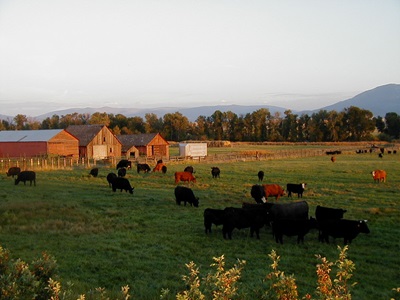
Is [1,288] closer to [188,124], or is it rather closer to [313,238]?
[313,238]

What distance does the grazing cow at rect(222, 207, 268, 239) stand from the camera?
12.9 m

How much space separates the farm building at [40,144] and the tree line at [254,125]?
42332mm

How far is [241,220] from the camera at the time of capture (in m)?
13.2

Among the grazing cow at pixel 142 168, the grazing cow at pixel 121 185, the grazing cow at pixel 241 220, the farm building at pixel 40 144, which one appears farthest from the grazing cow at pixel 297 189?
the farm building at pixel 40 144

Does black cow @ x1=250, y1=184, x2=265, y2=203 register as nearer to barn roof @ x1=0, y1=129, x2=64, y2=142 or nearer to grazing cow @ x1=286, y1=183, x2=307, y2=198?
grazing cow @ x1=286, y1=183, x2=307, y2=198

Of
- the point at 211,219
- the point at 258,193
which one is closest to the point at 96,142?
the point at 258,193

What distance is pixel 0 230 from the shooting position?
1310cm

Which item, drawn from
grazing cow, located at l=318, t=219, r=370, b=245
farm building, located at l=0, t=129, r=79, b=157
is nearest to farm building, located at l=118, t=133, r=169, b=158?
farm building, located at l=0, t=129, r=79, b=157

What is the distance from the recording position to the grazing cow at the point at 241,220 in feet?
42.4

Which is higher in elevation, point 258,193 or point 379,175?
point 258,193

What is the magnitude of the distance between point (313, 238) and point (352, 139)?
322ft

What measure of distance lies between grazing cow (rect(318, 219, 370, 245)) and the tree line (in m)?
82.5

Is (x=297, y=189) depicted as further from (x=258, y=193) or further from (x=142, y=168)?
(x=142, y=168)

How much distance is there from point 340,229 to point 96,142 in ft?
139
